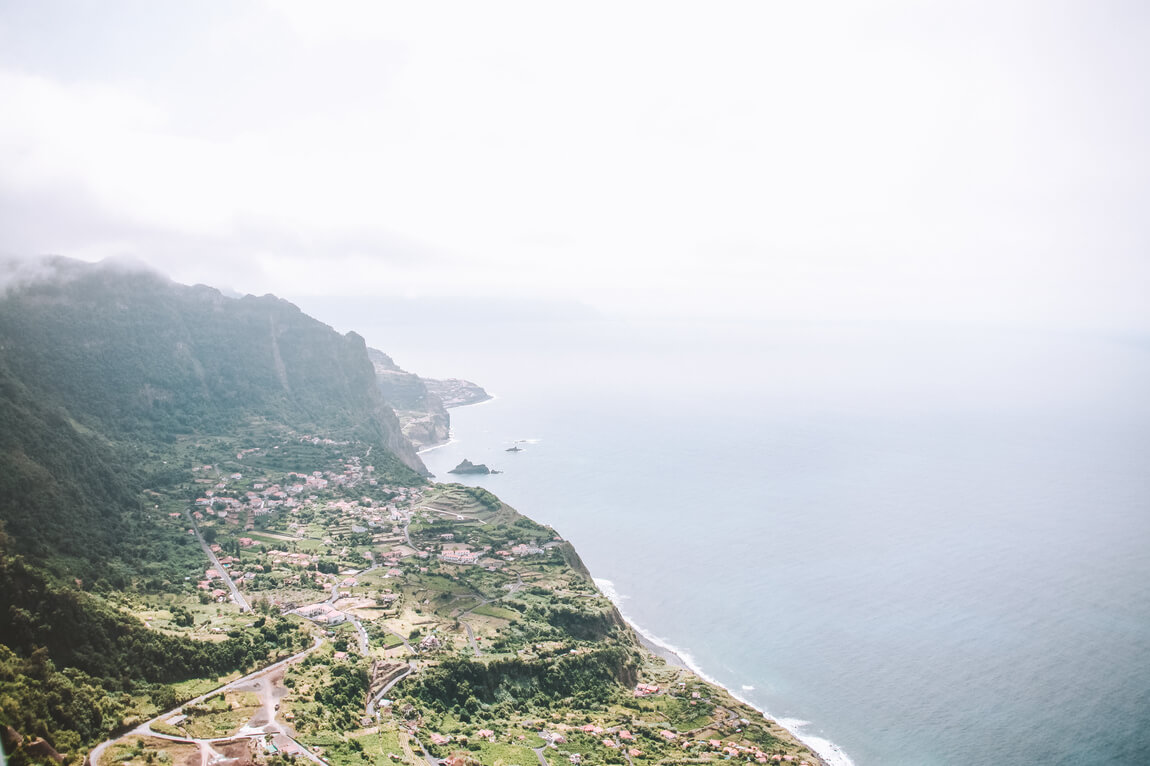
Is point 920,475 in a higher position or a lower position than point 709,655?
higher

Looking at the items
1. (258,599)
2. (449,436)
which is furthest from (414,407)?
(258,599)

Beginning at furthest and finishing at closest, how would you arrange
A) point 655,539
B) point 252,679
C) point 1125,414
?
1. point 1125,414
2. point 655,539
3. point 252,679

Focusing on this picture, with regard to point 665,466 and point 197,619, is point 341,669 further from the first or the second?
point 665,466

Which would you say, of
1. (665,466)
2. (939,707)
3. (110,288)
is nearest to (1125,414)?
(665,466)

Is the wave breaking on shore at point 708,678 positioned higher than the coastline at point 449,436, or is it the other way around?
the coastline at point 449,436

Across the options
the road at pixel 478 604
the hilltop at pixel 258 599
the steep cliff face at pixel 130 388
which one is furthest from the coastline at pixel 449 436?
the road at pixel 478 604

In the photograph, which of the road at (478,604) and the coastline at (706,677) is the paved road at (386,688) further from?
the coastline at (706,677)

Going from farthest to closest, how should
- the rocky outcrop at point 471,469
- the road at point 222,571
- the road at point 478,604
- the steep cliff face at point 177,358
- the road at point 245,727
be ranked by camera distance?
the rocky outcrop at point 471,469
the steep cliff face at point 177,358
the road at point 222,571
the road at point 478,604
the road at point 245,727

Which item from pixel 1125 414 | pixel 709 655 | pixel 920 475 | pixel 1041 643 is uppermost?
pixel 1125 414
